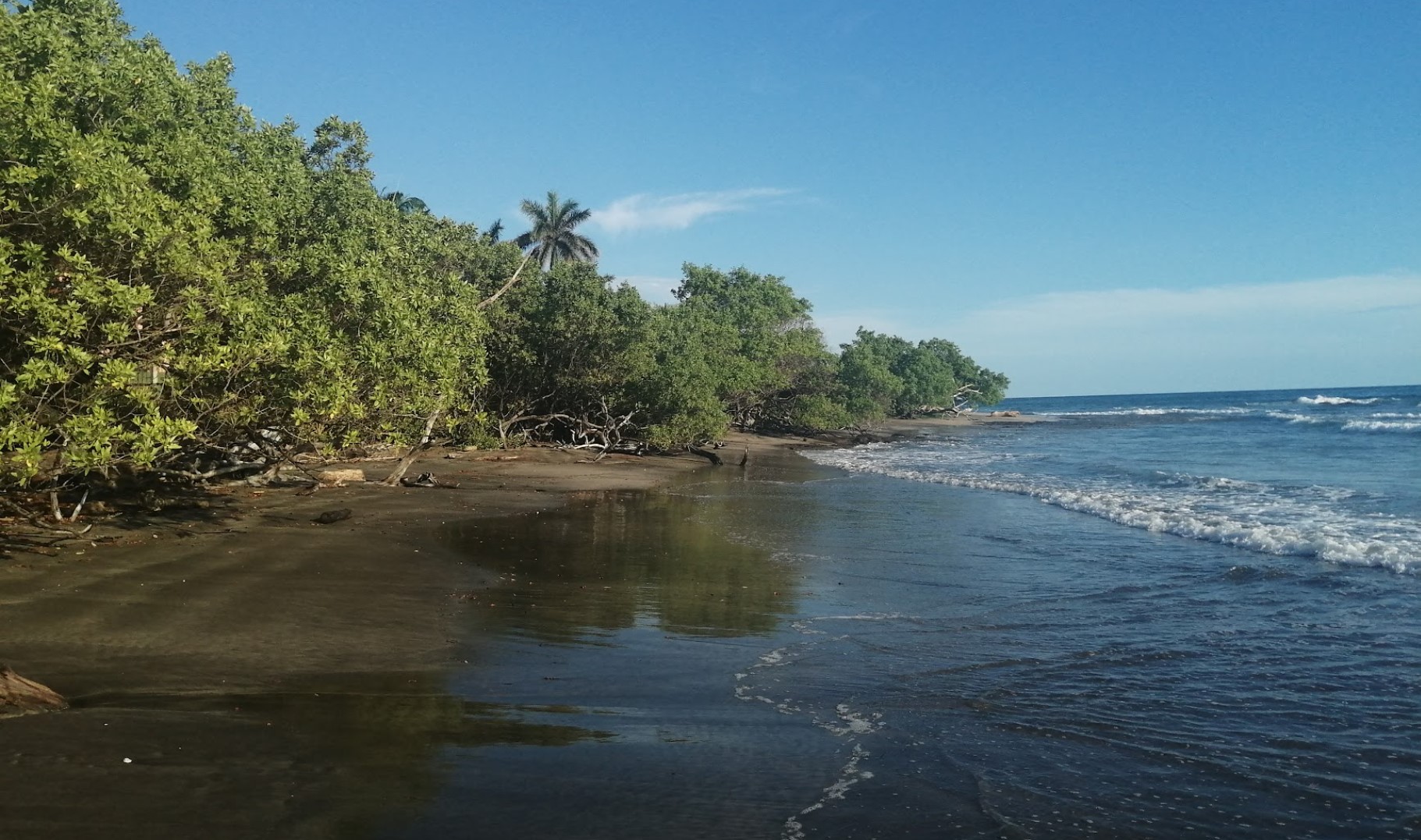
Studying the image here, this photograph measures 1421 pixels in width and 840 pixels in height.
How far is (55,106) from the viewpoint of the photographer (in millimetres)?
10492

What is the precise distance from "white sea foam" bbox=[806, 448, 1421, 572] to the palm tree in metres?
34.7

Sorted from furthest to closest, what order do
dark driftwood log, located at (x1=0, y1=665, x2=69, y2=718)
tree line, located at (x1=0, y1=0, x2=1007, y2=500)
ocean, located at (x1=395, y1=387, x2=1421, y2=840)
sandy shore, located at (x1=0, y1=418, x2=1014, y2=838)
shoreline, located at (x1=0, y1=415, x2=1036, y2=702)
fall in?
tree line, located at (x1=0, y1=0, x2=1007, y2=500)
shoreline, located at (x1=0, y1=415, x2=1036, y2=702)
dark driftwood log, located at (x1=0, y1=665, x2=69, y2=718)
ocean, located at (x1=395, y1=387, x2=1421, y2=840)
sandy shore, located at (x1=0, y1=418, x2=1014, y2=838)

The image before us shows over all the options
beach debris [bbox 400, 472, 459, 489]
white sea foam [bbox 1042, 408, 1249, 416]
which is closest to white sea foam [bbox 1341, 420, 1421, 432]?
white sea foam [bbox 1042, 408, 1249, 416]

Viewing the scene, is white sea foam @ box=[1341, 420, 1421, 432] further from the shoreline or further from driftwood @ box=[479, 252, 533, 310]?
the shoreline

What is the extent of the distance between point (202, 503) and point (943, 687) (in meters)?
11.7

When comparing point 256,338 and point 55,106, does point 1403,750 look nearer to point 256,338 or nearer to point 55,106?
point 256,338

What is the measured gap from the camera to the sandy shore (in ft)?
14.4

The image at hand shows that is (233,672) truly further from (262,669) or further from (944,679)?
(944,679)

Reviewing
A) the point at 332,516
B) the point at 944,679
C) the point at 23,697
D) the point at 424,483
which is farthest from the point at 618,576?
the point at 424,483

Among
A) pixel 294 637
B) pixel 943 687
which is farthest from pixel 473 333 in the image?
pixel 943 687

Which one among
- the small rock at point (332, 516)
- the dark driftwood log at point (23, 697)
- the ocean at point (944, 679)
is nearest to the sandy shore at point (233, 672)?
the dark driftwood log at point (23, 697)

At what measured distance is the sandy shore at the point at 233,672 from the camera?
438 centimetres

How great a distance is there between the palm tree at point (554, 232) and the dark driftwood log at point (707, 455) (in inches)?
1091

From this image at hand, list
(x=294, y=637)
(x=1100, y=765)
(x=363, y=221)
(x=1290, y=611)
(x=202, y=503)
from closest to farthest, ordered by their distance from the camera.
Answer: (x=1100, y=765)
(x=294, y=637)
(x=1290, y=611)
(x=202, y=503)
(x=363, y=221)
